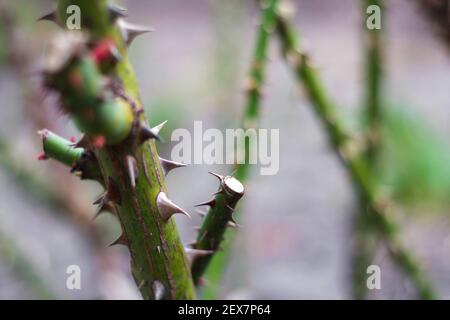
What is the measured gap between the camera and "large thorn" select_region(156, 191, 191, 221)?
35 cm

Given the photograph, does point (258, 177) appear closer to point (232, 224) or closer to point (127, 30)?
point (232, 224)

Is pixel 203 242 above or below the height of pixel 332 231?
above

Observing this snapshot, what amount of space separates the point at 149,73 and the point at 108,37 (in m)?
2.88

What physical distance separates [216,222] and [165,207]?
0.18 ft

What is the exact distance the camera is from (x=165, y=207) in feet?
1.16

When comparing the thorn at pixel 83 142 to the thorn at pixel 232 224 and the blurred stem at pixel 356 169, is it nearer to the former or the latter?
the thorn at pixel 232 224

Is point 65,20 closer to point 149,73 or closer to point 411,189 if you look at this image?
point 411,189

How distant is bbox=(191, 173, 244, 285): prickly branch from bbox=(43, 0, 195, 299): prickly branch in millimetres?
24

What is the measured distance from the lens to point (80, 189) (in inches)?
51.4

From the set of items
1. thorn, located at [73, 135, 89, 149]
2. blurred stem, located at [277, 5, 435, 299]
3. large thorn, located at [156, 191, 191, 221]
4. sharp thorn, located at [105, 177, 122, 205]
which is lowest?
blurred stem, located at [277, 5, 435, 299]

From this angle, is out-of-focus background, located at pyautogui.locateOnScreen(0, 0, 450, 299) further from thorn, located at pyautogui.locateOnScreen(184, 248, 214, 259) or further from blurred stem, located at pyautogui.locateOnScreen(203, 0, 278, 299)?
thorn, located at pyautogui.locateOnScreen(184, 248, 214, 259)

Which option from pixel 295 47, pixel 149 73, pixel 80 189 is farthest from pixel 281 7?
pixel 149 73

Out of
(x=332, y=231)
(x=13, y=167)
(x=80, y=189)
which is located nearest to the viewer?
(x=13, y=167)

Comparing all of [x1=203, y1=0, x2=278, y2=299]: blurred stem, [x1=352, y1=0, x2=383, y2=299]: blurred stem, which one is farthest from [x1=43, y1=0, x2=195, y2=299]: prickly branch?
[x1=352, y1=0, x2=383, y2=299]: blurred stem
